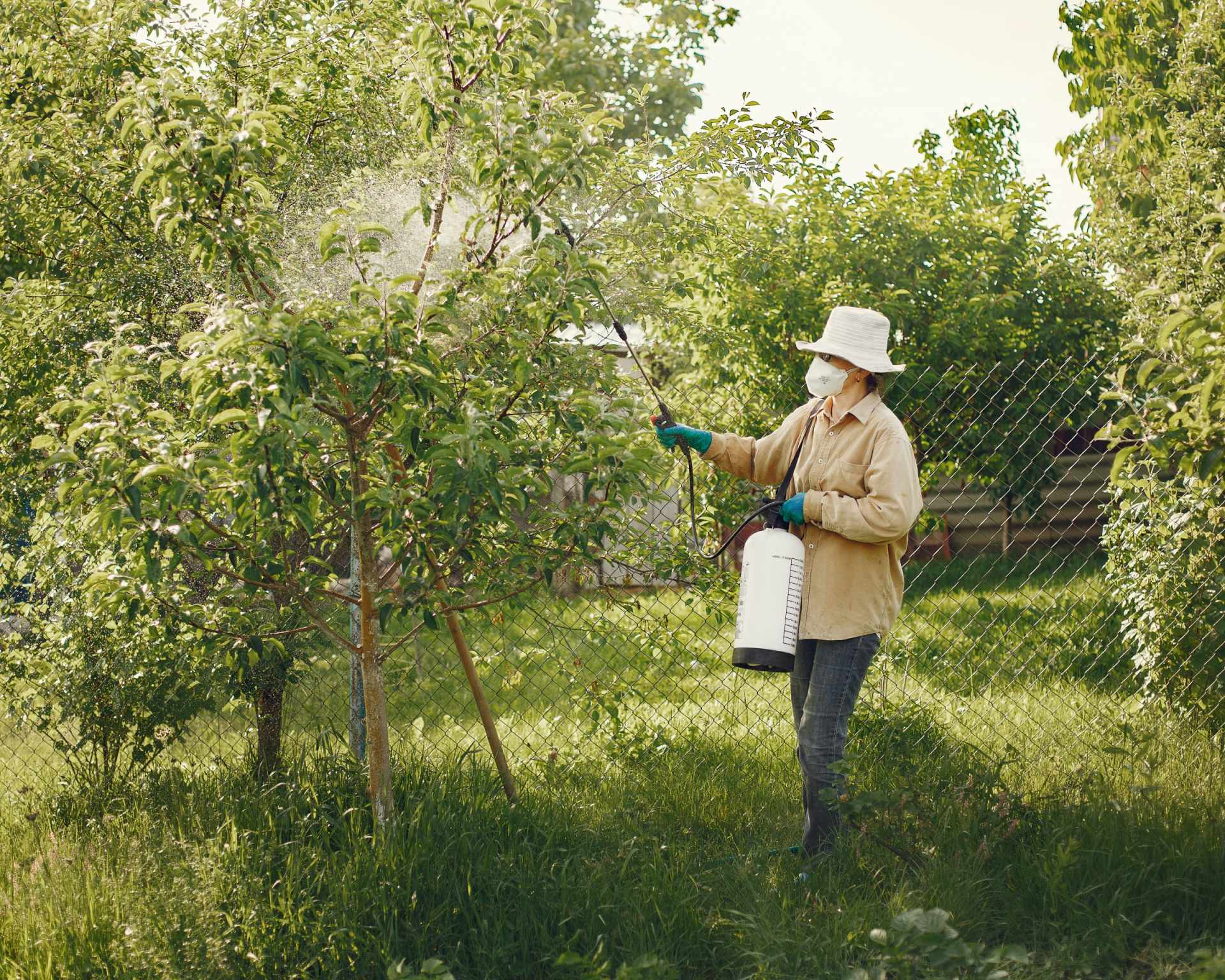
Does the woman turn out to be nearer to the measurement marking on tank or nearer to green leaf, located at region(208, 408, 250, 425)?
the measurement marking on tank

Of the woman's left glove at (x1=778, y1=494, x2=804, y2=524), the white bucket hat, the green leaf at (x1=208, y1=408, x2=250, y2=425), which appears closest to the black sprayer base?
the woman's left glove at (x1=778, y1=494, x2=804, y2=524)

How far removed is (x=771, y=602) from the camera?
11.5 ft

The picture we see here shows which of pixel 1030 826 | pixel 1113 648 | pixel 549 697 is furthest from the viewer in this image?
pixel 1113 648

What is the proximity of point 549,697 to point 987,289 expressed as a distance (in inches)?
158

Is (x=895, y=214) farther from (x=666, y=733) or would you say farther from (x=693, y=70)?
(x=693, y=70)

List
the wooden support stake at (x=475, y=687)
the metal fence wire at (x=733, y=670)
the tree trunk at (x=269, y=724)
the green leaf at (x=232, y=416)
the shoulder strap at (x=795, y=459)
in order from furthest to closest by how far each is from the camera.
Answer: the metal fence wire at (x=733, y=670) → the tree trunk at (x=269, y=724) → the shoulder strap at (x=795, y=459) → the wooden support stake at (x=475, y=687) → the green leaf at (x=232, y=416)

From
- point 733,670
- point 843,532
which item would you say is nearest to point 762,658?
point 843,532

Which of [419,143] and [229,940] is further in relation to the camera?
[419,143]

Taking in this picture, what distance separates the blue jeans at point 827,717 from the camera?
11.5 feet

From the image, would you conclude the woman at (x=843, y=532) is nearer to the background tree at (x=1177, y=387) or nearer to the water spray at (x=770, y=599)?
the water spray at (x=770, y=599)

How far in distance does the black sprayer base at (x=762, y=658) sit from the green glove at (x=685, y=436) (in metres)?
0.75

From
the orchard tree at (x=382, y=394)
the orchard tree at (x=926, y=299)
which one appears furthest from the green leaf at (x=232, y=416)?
the orchard tree at (x=926, y=299)

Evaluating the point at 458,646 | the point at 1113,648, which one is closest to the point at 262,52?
the point at 458,646

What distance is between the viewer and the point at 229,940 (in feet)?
9.48
